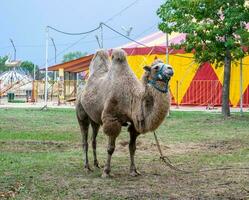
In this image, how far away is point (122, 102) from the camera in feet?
27.0

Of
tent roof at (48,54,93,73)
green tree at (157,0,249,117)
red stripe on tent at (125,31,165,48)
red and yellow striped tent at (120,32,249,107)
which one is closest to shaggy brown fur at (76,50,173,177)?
green tree at (157,0,249,117)

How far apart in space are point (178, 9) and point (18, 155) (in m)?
11.3

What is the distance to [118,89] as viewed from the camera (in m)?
8.28

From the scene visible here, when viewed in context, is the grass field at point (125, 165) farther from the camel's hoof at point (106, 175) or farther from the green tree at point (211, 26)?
the green tree at point (211, 26)

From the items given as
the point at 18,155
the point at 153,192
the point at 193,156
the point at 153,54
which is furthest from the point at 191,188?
the point at 153,54

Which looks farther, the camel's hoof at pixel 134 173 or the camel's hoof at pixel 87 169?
the camel's hoof at pixel 87 169

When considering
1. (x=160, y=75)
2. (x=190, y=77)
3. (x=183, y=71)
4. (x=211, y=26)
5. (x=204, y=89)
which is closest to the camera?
(x=160, y=75)

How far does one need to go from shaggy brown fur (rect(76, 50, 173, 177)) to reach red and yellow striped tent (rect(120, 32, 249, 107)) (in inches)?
772

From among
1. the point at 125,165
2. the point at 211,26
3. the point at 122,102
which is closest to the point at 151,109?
the point at 122,102

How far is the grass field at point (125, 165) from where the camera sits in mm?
7012

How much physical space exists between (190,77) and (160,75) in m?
22.5

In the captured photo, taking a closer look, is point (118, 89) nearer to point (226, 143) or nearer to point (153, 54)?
point (226, 143)

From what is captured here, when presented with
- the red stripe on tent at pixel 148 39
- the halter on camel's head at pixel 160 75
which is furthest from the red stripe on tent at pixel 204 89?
the halter on camel's head at pixel 160 75

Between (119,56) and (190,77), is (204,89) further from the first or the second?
(119,56)
